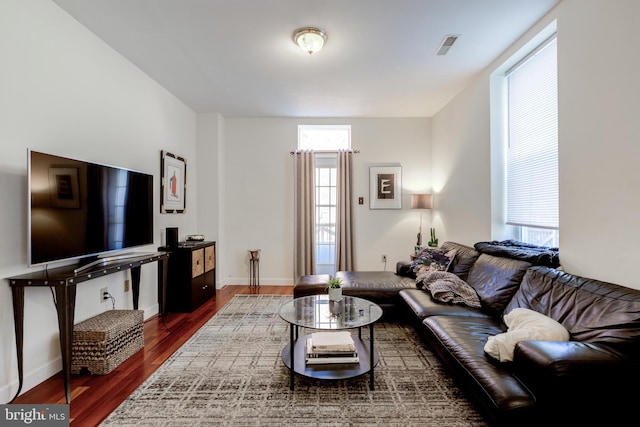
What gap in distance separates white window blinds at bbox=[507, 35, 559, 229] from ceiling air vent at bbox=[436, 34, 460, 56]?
0.77 m

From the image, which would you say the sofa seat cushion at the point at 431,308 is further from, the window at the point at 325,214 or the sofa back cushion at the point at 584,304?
the window at the point at 325,214

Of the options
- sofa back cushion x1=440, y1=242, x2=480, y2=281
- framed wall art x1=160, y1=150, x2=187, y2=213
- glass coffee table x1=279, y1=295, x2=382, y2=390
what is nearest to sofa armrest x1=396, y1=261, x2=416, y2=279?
sofa back cushion x1=440, y1=242, x2=480, y2=281

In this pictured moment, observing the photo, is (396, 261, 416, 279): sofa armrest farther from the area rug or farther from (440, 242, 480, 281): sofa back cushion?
the area rug

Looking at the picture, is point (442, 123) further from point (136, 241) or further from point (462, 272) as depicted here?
point (136, 241)

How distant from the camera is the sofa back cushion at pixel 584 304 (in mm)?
1465

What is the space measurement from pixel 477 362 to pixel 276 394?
1282mm

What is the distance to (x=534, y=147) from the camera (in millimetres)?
2707

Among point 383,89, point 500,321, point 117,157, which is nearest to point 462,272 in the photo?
point 500,321

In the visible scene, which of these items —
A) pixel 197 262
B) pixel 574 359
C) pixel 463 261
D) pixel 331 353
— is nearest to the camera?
pixel 574 359

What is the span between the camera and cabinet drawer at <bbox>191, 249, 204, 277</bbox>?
3.59 metres

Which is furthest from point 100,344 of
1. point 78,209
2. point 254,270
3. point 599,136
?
point 599,136

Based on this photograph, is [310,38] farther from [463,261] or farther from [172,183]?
[463,261]

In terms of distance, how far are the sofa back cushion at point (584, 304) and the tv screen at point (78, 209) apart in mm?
3300

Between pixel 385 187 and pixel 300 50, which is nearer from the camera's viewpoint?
pixel 300 50
